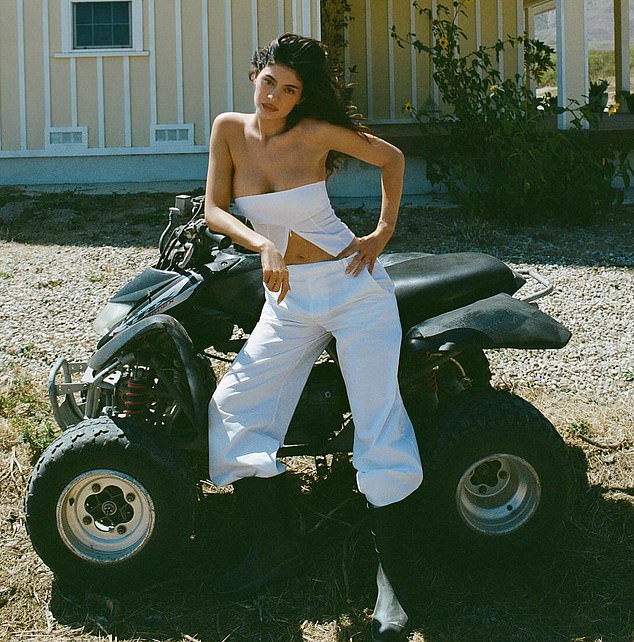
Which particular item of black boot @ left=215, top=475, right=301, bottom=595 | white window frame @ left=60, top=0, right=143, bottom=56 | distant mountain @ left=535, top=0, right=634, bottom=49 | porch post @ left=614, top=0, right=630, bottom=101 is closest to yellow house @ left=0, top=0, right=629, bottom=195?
white window frame @ left=60, top=0, right=143, bottom=56

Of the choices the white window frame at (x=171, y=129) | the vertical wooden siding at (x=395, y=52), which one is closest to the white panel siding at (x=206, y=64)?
the white window frame at (x=171, y=129)

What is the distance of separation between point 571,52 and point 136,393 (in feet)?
28.8

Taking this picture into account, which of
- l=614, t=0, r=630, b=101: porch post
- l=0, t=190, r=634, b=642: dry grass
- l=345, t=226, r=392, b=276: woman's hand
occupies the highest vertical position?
l=614, t=0, r=630, b=101: porch post

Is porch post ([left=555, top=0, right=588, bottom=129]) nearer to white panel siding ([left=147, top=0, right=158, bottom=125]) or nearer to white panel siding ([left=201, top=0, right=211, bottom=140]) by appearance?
white panel siding ([left=201, top=0, right=211, bottom=140])

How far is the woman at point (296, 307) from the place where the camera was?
336cm

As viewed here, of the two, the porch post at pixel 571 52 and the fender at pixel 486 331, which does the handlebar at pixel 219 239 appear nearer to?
the fender at pixel 486 331

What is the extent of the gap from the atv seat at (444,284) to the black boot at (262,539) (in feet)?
2.42

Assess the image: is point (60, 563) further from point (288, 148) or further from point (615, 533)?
point (615, 533)

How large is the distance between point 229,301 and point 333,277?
18.6 inches

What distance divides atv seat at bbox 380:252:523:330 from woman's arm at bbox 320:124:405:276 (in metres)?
0.26

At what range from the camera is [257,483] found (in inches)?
137

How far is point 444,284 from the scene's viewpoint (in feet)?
12.1

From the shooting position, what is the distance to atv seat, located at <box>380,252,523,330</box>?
3.70m

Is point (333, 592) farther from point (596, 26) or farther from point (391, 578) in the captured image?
point (596, 26)
